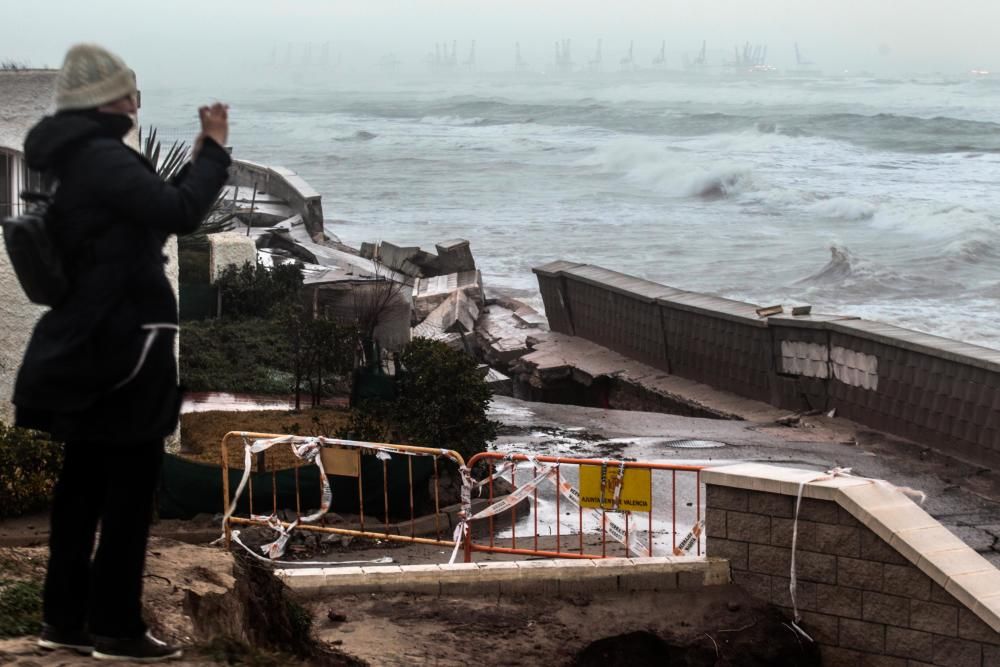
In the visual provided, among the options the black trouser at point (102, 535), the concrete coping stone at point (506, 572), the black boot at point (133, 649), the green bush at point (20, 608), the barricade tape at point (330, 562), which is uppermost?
the black trouser at point (102, 535)

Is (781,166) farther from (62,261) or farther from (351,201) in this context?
(62,261)

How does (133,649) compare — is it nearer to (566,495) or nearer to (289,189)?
(566,495)

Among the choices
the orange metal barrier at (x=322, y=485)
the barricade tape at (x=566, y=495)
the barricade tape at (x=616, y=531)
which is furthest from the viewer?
the orange metal barrier at (x=322, y=485)

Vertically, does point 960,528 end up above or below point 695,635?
below

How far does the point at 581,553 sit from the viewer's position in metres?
9.86

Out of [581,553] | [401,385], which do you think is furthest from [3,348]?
[581,553]

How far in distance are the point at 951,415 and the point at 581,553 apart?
208 inches

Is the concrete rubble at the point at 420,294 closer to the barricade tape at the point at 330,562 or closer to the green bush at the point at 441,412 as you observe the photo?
the green bush at the point at 441,412

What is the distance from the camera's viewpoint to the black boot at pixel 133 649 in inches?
177

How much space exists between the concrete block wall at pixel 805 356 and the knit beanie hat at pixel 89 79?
1024 cm

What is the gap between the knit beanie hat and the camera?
4.16 meters

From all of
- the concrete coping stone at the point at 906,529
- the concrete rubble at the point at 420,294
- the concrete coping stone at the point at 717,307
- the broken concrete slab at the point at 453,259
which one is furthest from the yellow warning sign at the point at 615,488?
the broken concrete slab at the point at 453,259

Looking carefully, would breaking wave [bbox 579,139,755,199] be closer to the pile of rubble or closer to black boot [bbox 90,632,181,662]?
the pile of rubble

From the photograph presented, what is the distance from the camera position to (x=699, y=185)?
54.9 metres
